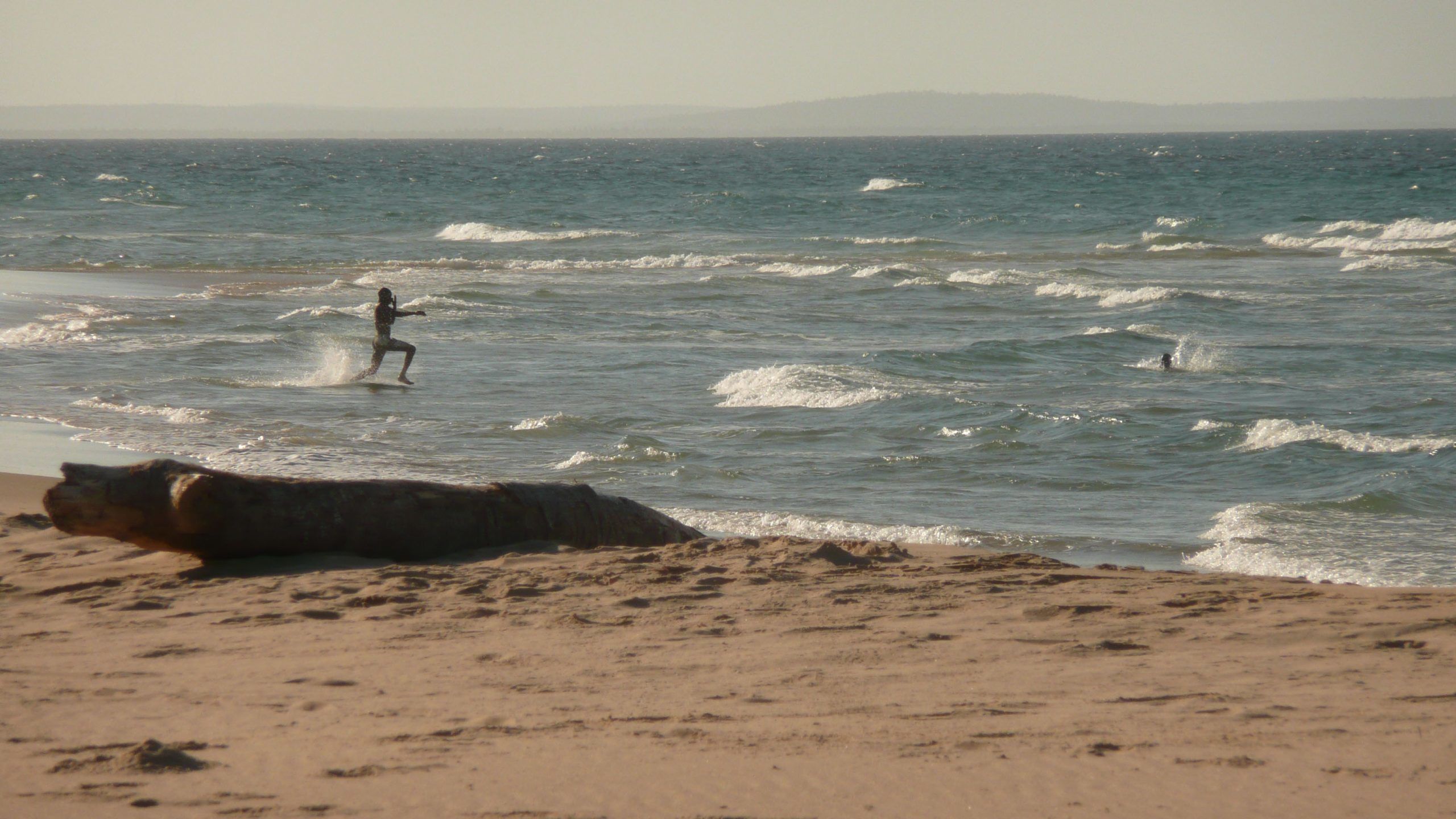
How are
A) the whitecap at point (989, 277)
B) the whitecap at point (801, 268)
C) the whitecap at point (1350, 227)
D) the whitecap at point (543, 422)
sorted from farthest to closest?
the whitecap at point (1350, 227) < the whitecap at point (801, 268) < the whitecap at point (989, 277) < the whitecap at point (543, 422)

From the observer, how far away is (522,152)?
127 metres

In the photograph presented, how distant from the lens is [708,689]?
187 inches

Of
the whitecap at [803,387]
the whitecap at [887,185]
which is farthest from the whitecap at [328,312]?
the whitecap at [887,185]

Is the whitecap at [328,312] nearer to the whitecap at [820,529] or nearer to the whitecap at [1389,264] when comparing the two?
the whitecap at [820,529]

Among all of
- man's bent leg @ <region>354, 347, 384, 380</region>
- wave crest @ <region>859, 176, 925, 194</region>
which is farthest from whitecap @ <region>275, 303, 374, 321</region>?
wave crest @ <region>859, 176, 925, 194</region>

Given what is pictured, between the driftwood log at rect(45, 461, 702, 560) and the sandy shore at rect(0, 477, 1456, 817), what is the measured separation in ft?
0.55

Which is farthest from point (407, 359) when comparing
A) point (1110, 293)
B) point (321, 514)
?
point (1110, 293)

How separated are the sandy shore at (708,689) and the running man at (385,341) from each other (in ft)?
29.6

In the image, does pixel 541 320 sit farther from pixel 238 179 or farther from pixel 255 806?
pixel 238 179

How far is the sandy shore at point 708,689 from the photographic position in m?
3.80

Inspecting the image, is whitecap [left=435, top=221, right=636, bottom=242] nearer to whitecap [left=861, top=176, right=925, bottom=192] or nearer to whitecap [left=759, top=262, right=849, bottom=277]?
whitecap [left=759, top=262, right=849, bottom=277]

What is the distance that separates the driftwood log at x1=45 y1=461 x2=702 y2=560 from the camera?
6.23m

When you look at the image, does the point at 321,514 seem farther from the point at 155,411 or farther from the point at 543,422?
the point at 155,411

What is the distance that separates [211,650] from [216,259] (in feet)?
99.9
